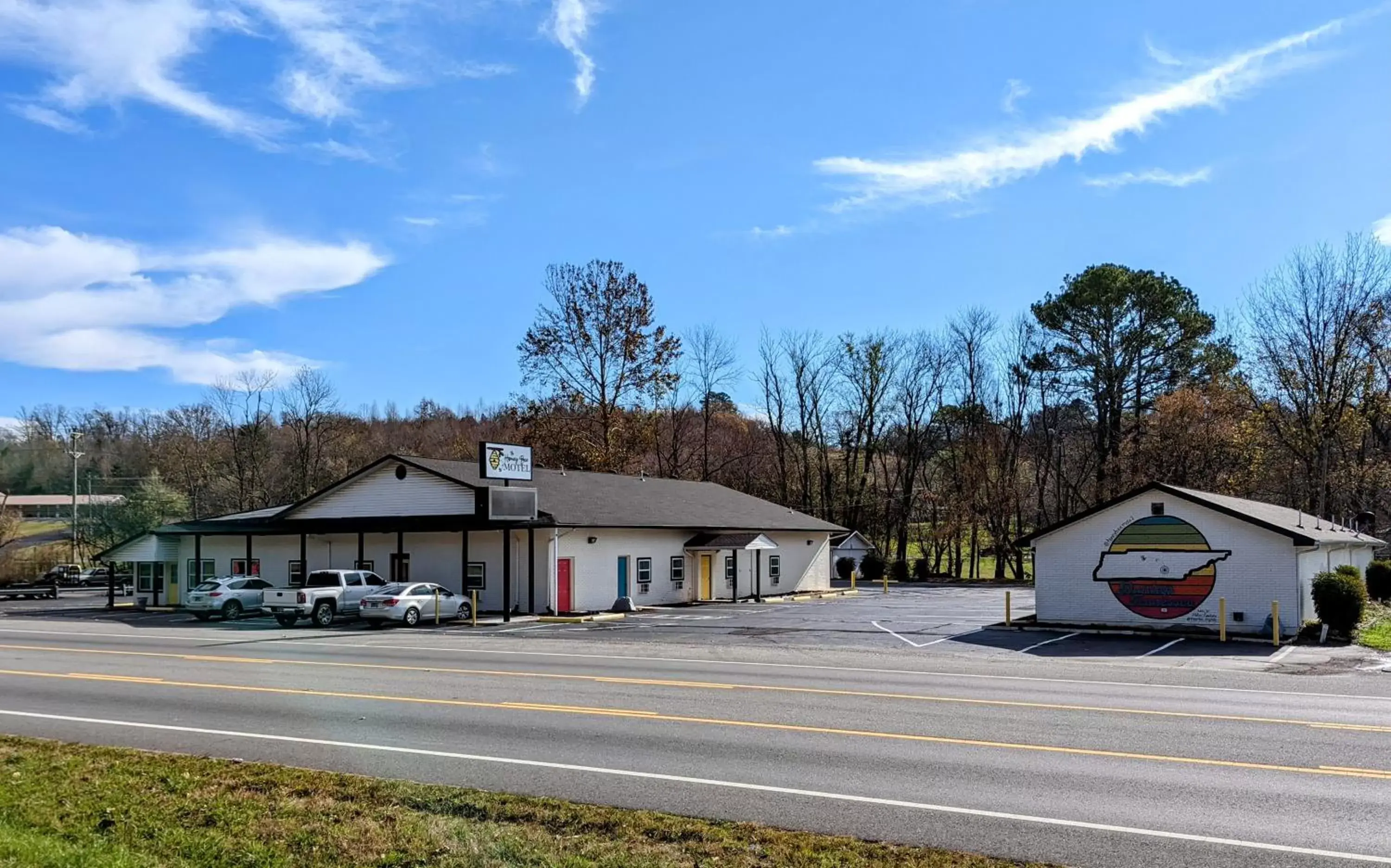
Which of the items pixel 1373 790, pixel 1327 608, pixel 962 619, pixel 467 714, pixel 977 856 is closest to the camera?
pixel 977 856

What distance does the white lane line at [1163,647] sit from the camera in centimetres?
2247

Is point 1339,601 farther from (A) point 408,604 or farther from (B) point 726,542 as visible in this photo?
(A) point 408,604

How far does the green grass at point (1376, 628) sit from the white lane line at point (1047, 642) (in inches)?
251

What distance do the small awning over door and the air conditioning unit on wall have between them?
9.12 metres

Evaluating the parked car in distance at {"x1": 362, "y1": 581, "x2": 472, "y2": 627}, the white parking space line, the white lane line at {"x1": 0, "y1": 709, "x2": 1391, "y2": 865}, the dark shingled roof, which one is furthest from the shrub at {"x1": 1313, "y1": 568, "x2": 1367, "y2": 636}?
the parked car in distance at {"x1": 362, "y1": 581, "x2": 472, "y2": 627}

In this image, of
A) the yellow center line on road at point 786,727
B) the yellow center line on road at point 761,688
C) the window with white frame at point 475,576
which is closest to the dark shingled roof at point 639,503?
the window with white frame at point 475,576

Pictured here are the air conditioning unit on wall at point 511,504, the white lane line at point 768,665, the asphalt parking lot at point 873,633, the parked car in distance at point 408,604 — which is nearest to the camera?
the white lane line at point 768,665

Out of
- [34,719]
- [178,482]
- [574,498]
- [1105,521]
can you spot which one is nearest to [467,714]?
[34,719]

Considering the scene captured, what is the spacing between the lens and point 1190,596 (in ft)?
89.0

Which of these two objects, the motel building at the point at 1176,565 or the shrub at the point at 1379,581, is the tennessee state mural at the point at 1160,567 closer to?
the motel building at the point at 1176,565

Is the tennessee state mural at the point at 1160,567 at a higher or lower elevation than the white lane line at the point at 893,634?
higher

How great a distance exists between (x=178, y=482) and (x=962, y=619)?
2579 inches

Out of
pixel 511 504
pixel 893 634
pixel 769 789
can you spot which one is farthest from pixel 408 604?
pixel 769 789

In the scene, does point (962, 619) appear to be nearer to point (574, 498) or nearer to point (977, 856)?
point (574, 498)
